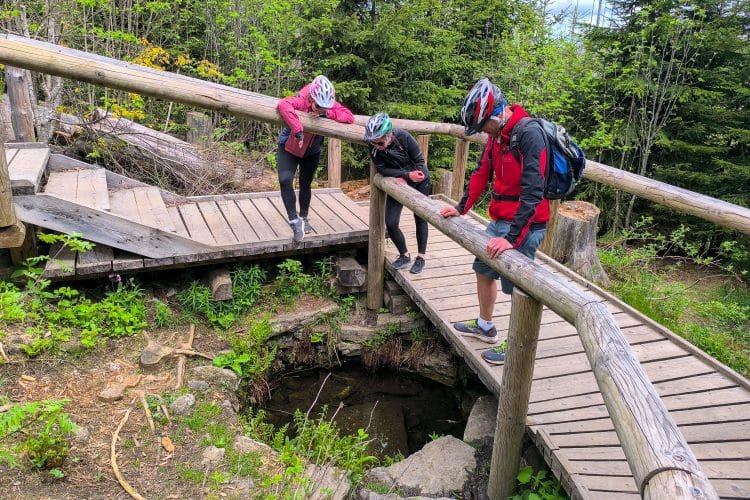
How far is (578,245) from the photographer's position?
6.00 meters

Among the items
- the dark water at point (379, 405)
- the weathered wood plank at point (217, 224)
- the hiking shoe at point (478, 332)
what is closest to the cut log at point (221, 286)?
the weathered wood plank at point (217, 224)

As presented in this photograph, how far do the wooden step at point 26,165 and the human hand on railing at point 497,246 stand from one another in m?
3.75

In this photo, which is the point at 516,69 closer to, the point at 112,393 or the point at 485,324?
the point at 485,324

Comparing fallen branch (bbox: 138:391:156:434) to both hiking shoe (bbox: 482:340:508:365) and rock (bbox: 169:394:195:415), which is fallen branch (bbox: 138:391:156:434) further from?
hiking shoe (bbox: 482:340:508:365)

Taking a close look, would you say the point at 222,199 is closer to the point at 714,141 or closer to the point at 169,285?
the point at 169,285

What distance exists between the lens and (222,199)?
631cm

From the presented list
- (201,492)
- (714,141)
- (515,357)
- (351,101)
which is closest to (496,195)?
(515,357)

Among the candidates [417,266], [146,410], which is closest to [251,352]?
[146,410]

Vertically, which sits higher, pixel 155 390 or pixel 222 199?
pixel 222 199

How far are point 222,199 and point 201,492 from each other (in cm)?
387

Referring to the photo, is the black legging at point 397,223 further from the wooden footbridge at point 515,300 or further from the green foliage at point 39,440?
the green foliage at point 39,440

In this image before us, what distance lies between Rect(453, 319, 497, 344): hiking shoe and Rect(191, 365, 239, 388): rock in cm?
189

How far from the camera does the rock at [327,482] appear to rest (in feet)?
10.5

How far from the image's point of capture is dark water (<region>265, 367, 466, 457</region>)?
458 centimetres
